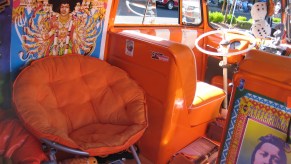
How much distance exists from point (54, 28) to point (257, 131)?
1714 millimetres

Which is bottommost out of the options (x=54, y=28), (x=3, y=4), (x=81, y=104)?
(x=81, y=104)

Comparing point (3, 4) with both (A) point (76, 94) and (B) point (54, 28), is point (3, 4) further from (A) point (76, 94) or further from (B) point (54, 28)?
(A) point (76, 94)

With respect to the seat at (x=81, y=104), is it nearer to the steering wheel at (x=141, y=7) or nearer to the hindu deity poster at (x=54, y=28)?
the hindu deity poster at (x=54, y=28)

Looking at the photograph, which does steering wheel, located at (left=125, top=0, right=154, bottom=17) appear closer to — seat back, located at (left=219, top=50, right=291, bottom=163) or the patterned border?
the patterned border

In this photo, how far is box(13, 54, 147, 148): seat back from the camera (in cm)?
201

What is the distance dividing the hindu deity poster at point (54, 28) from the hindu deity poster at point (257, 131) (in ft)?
4.73

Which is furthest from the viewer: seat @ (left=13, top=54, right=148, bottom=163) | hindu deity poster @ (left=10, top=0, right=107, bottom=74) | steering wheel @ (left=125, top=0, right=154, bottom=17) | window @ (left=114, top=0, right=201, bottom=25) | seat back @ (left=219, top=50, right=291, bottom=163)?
steering wheel @ (left=125, top=0, right=154, bottom=17)

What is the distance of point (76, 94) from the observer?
2271 mm

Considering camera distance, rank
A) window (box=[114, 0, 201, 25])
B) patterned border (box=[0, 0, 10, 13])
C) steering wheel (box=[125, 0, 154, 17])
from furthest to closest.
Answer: steering wheel (box=[125, 0, 154, 17]), window (box=[114, 0, 201, 25]), patterned border (box=[0, 0, 10, 13])

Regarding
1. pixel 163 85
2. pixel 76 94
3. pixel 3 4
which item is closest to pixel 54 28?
pixel 3 4

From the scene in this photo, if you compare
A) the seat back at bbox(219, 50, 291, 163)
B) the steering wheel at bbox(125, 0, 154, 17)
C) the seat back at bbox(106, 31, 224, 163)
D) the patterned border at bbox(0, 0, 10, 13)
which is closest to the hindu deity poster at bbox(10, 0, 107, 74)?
the patterned border at bbox(0, 0, 10, 13)

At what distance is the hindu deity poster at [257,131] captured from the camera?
1.61 m

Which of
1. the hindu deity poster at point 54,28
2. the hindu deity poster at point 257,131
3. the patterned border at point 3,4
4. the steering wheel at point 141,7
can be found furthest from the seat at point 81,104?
the steering wheel at point 141,7

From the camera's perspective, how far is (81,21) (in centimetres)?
250
